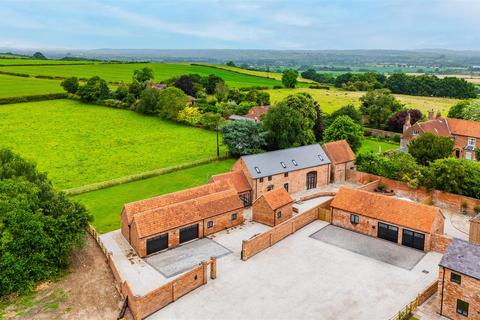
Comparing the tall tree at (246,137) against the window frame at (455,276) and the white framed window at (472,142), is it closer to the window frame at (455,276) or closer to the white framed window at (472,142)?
the white framed window at (472,142)

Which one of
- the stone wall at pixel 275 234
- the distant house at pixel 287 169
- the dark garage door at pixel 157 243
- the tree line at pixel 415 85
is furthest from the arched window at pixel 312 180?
the tree line at pixel 415 85

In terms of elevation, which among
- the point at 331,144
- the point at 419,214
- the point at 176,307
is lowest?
the point at 176,307

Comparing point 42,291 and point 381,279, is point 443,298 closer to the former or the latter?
point 381,279

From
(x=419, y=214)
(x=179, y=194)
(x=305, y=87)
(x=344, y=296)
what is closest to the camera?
(x=344, y=296)

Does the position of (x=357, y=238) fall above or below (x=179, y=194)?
below

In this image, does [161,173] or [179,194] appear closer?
[179,194]

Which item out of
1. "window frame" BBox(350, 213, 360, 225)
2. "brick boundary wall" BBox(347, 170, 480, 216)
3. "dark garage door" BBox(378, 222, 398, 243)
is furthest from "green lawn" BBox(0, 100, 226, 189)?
"dark garage door" BBox(378, 222, 398, 243)

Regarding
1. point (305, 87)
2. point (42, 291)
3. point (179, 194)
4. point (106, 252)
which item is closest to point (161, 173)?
point (179, 194)

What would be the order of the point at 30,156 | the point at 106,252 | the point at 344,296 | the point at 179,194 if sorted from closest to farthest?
the point at 344,296, the point at 106,252, the point at 179,194, the point at 30,156
